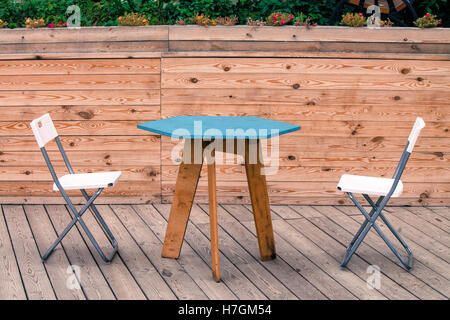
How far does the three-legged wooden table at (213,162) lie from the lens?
3713mm

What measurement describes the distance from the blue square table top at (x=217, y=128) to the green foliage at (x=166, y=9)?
7.36ft

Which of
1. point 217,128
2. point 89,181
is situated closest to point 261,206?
point 217,128

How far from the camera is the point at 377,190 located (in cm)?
390

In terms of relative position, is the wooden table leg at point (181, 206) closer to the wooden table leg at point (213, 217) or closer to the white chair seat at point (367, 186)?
the wooden table leg at point (213, 217)

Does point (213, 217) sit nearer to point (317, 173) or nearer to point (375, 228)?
point (375, 228)

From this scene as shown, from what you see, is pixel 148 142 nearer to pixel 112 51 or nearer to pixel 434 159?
pixel 112 51

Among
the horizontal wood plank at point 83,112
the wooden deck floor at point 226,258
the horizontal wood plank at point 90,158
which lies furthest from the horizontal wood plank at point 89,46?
the wooden deck floor at point 226,258

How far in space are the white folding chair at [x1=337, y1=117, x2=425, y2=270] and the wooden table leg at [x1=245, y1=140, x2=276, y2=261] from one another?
20.4 inches

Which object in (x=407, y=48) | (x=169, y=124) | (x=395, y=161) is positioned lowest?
(x=395, y=161)

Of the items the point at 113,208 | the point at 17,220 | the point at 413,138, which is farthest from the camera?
the point at 113,208

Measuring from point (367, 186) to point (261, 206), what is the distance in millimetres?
736

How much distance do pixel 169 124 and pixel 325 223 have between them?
1.81 metres

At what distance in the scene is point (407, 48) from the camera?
5203 millimetres

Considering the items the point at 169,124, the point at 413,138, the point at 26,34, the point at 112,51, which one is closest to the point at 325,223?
the point at 413,138
